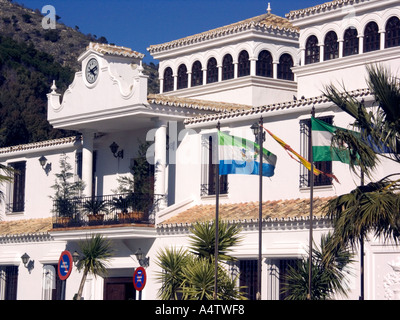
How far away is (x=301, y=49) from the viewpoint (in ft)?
101

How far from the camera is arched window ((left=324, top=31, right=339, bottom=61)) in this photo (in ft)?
98.1

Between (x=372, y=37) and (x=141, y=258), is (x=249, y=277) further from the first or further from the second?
(x=372, y=37)

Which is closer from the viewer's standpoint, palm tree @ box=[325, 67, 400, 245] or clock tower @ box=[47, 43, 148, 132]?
palm tree @ box=[325, 67, 400, 245]

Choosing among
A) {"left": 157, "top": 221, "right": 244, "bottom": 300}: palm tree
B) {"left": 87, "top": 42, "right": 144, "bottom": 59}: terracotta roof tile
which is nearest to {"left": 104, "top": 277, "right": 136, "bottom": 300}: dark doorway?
{"left": 157, "top": 221, "right": 244, "bottom": 300}: palm tree

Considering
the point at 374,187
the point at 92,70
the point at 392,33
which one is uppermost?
the point at 392,33

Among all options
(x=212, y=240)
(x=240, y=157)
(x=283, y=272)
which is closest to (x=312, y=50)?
(x=240, y=157)

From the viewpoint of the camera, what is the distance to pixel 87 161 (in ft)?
104

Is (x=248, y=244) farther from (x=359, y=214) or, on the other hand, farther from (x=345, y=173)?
(x=359, y=214)

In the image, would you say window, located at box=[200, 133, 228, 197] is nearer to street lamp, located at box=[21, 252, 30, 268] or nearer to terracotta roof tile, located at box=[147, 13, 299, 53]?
terracotta roof tile, located at box=[147, 13, 299, 53]

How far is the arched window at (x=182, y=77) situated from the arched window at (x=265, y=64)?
3464mm

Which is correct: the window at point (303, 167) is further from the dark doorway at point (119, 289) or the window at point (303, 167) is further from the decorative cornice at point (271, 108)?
the dark doorway at point (119, 289)

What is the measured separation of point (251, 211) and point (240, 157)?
2.78 m

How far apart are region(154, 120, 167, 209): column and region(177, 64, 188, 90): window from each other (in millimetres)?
6728

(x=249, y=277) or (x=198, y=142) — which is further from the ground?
(x=198, y=142)
